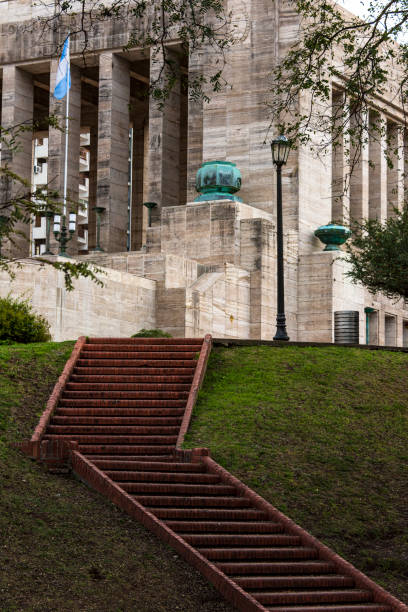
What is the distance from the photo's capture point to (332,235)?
41562mm

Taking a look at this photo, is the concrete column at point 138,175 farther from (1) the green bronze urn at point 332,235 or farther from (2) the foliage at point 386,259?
(2) the foliage at point 386,259

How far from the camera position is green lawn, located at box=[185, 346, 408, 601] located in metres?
16.3

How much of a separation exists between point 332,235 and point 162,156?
28.1 ft

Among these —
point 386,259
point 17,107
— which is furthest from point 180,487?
point 17,107

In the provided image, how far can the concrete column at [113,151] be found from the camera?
46.2 metres

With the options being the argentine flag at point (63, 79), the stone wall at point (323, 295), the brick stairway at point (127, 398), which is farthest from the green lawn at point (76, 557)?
the argentine flag at point (63, 79)

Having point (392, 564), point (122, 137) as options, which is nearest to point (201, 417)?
point (392, 564)

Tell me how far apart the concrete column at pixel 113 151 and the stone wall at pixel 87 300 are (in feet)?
34.5

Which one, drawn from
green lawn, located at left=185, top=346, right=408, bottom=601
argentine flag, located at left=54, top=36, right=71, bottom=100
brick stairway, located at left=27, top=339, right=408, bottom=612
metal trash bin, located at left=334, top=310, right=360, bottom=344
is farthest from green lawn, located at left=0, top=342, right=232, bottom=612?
argentine flag, located at left=54, top=36, right=71, bottom=100

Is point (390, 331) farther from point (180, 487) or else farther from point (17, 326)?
point (180, 487)

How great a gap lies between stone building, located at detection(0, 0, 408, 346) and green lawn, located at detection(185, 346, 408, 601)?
1067cm

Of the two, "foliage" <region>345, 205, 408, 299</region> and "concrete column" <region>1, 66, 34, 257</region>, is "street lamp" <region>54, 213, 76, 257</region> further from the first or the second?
"foliage" <region>345, 205, 408, 299</region>

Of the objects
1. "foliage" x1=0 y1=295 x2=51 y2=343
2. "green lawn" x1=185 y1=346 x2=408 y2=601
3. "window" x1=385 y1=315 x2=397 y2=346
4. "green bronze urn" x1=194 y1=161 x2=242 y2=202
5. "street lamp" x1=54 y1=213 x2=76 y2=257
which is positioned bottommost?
"green lawn" x1=185 y1=346 x2=408 y2=601

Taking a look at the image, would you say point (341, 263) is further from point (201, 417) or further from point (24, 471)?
point (24, 471)
